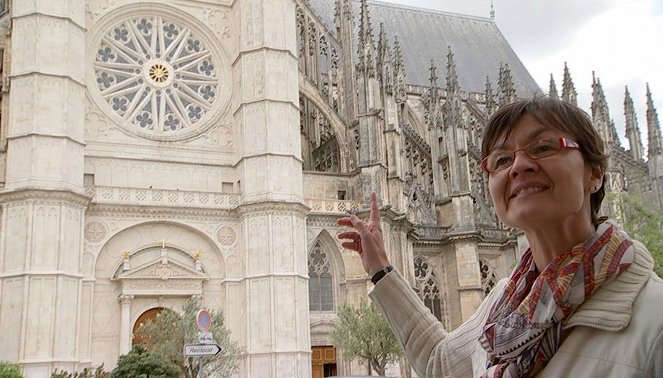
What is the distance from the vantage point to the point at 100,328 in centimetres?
1966

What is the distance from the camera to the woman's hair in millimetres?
1611

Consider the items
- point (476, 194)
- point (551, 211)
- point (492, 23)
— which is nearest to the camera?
point (551, 211)

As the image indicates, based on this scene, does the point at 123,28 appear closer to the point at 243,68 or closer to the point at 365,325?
the point at 243,68

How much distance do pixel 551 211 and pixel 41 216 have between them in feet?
61.9

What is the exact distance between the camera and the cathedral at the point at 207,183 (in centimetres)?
1891

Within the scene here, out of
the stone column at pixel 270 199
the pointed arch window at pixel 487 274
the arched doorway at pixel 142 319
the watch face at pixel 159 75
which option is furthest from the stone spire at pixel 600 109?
the arched doorway at pixel 142 319

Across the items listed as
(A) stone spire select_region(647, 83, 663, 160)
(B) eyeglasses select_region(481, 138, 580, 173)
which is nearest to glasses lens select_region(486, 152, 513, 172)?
(B) eyeglasses select_region(481, 138, 580, 173)

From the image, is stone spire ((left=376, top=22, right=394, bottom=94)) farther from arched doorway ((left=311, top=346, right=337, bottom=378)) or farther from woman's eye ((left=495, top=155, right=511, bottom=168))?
woman's eye ((left=495, top=155, right=511, bottom=168))

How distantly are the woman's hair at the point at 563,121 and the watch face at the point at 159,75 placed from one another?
21.2 meters

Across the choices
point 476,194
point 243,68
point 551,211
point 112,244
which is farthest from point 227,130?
point 551,211

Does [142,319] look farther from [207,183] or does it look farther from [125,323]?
[207,183]

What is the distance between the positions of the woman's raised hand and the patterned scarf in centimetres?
75

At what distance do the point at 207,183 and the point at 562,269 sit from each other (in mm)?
21193

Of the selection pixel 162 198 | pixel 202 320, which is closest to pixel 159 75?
pixel 162 198
